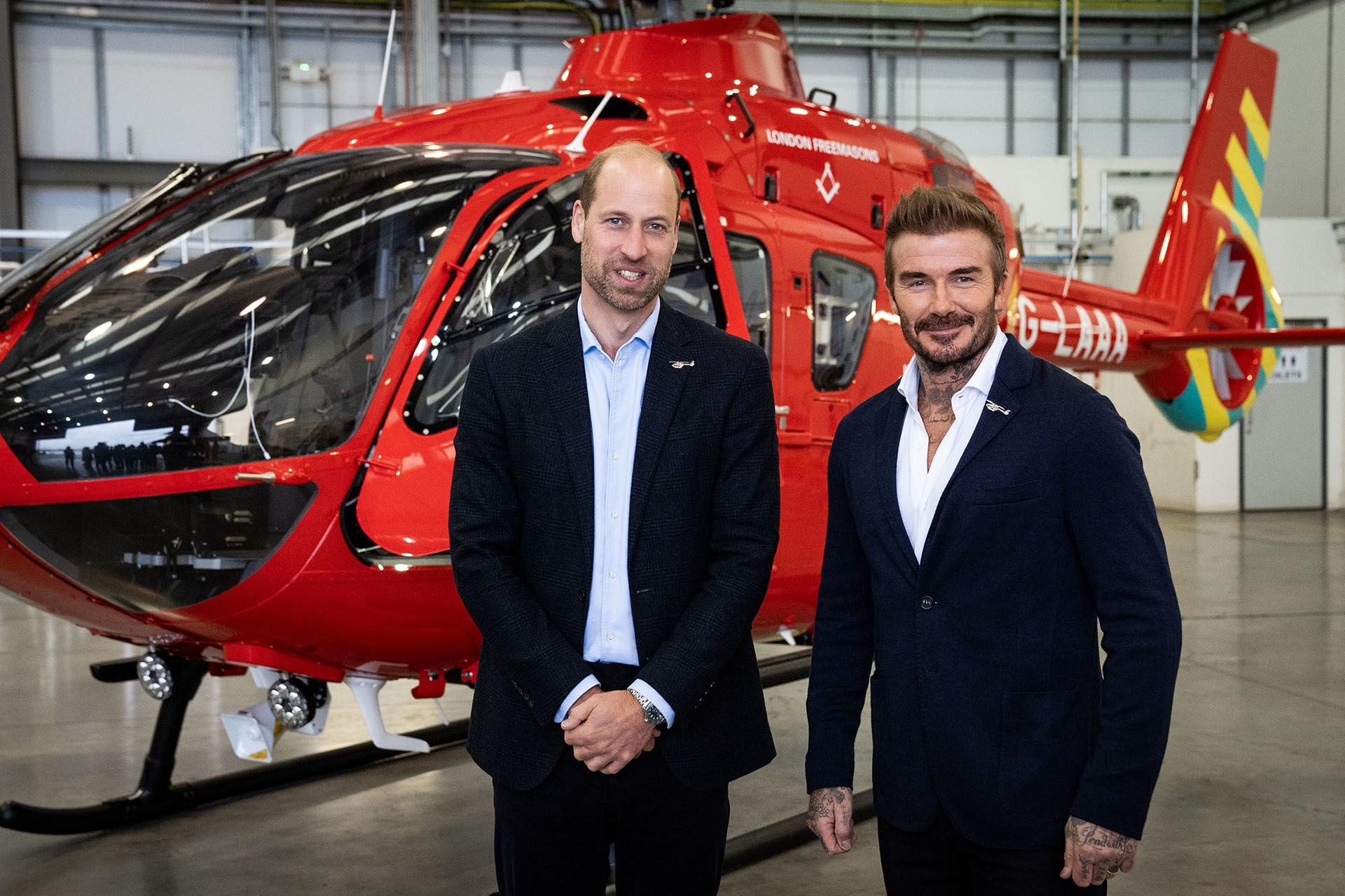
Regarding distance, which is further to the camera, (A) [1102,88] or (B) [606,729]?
(A) [1102,88]

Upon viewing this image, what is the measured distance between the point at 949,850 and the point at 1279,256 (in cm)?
1447

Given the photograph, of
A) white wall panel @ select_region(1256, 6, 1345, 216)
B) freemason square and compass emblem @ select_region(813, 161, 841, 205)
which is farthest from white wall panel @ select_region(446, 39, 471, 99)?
freemason square and compass emblem @ select_region(813, 161, 841, 205)

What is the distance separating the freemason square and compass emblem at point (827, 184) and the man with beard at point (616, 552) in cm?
222

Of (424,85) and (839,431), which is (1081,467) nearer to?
(839,431)

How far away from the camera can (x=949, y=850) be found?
5.79 feet

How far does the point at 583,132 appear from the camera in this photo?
369cm

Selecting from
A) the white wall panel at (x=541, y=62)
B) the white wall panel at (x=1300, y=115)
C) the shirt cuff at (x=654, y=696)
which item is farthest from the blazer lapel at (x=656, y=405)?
the white wall panel at (x=1300, y=115)

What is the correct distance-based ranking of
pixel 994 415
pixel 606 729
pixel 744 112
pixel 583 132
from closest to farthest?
pixel 994 415, pixel 606 729, pixel 583 132, pixel 744 112

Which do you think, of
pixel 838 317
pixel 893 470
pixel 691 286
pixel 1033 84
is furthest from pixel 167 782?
pixel 1033 84

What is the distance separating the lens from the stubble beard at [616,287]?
1.94 meters

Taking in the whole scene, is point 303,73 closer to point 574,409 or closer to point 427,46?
point 427,46

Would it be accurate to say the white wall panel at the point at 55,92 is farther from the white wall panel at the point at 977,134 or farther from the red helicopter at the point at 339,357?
the red helicopter at the point at 339,357

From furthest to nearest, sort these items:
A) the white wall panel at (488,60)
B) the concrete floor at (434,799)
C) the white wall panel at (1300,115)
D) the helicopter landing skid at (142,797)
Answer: the white wall panel at (488,60)
the white wall panel at (1300,115)
the helicopter landing skid at (142,797)
the concrete floor at (434,799)

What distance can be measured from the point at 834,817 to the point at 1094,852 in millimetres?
391
